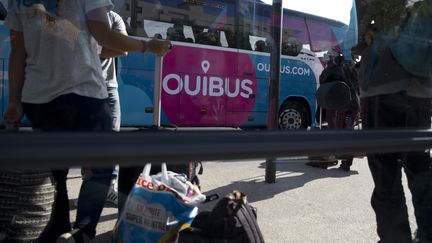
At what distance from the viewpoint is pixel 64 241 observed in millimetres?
1611

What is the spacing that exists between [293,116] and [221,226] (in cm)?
54

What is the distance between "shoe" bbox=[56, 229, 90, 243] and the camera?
159cm

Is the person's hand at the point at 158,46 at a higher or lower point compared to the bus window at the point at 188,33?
lower

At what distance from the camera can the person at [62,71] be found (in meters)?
1.06

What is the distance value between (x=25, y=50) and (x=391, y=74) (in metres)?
1.41

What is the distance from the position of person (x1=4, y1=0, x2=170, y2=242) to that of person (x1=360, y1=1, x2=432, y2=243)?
84 cm

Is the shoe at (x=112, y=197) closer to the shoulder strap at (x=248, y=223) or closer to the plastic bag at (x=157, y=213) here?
the plastic bag at (x=157, y=213)

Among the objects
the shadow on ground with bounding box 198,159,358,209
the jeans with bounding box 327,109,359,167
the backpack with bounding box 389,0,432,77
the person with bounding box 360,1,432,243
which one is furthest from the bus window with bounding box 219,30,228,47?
the shadow on ground with bounding box 198,159,358,209

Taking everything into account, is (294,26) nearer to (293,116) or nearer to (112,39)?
(293,116)

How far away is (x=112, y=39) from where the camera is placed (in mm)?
1307

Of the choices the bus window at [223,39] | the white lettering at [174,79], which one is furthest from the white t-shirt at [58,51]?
the bus window at [223,39]

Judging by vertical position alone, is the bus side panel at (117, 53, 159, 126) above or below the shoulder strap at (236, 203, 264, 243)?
above

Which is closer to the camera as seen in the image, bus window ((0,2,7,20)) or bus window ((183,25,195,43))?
bus window ((0,2,7,20))

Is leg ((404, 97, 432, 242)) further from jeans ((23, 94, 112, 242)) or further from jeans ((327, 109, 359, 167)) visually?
jeans ((23, 94, 112, 242))
